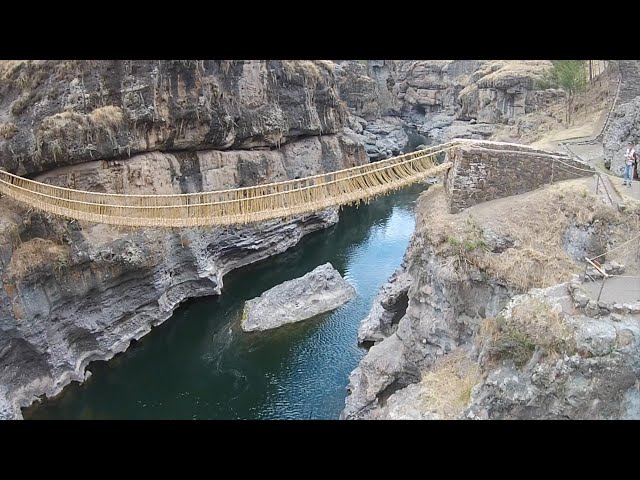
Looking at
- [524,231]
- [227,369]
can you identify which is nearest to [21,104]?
[227,369]

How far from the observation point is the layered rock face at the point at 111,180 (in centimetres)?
1633

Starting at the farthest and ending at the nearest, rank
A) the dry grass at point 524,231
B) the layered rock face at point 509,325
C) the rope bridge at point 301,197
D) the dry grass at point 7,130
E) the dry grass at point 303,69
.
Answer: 1. the dry grass at point 303,69
2. the dry grass at point 7,130
3. the rope bridge at point 301,197
4. the dry grass at point 524,231
5. the layered rock face at point 509,325

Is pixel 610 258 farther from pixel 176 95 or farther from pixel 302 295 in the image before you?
pixel 176 95

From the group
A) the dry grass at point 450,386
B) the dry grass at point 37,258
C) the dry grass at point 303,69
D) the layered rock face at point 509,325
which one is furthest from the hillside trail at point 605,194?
the dry grass at point 303,69

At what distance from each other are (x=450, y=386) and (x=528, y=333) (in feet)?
8.33

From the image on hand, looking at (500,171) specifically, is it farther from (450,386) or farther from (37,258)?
(37,258)

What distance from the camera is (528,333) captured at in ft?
27.9

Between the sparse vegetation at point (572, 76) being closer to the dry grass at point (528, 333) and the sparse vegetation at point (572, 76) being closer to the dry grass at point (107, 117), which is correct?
the dry grass at point (107, 117)

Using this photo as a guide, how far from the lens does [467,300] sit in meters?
11.8

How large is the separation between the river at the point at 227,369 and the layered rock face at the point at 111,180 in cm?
78

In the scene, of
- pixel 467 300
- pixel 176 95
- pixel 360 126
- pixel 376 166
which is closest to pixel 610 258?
pixel 467 300

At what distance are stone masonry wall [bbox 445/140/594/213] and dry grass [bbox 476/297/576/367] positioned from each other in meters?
4.60

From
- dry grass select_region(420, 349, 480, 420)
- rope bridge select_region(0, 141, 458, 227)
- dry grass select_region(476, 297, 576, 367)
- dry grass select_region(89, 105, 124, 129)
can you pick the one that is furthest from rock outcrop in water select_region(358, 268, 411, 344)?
dry grass select_region(89, 105, 124, 129)

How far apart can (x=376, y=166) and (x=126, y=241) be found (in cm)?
1037
